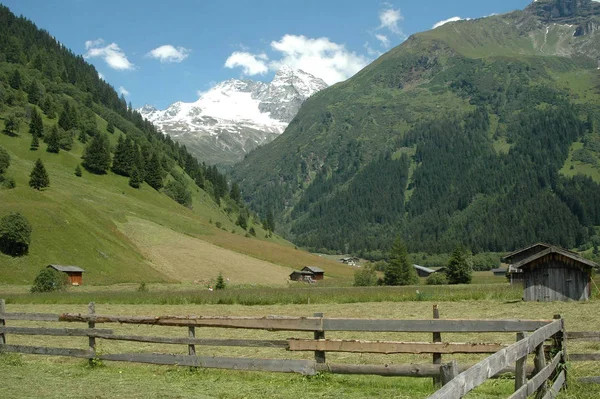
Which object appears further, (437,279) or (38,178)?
(38,178)

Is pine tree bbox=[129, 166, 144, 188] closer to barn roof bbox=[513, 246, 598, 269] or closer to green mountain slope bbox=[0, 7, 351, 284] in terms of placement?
green mountain slope bbox=[0, 7, 351, 284]

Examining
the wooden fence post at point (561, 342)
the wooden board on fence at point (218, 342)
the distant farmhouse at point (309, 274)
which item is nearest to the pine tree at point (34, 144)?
the distant farmhouse at point (309, 274)

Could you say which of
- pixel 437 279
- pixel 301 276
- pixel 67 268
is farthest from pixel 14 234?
pixel 437 279

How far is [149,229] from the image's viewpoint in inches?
4439

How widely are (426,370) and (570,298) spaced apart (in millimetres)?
37393

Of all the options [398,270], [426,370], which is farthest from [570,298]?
[398,270]

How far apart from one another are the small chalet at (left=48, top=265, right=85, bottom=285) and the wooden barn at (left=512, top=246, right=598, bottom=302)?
57.1 metres

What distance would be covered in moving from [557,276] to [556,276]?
8cm

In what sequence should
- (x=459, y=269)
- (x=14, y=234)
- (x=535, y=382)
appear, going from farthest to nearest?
1. (x=459, y=269)
2. (x=14, y=234)
3. (x=535, y=382)

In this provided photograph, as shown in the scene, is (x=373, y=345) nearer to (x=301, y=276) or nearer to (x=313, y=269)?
(x=301, y=276)

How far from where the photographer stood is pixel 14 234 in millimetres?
74812

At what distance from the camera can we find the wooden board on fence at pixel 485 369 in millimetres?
5578

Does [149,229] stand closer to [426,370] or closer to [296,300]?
[296,300]

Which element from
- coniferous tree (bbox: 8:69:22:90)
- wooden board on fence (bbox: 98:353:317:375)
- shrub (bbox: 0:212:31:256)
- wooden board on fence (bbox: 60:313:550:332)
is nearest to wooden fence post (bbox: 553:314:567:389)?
wooden board on fence (bbox: 60:313:550:332)
